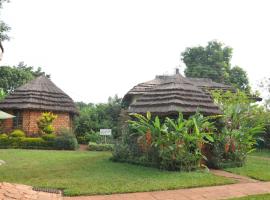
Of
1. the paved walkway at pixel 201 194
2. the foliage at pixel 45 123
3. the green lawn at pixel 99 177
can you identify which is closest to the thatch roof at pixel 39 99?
the foliage at pixel 45 123

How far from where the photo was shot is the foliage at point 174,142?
36.0ft

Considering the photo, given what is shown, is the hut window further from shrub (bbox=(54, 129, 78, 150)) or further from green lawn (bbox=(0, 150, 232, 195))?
green lawn (bbox=(0, 150, 232, 195))

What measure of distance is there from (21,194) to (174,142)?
563 cm

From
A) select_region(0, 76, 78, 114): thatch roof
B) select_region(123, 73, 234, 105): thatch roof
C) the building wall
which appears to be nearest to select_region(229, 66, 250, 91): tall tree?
select_region(123, 73, 234, 105): thatch roof

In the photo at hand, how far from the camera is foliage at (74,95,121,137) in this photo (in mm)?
28158

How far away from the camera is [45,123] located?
2262 cm

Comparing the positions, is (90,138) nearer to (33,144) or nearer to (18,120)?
(18,120)

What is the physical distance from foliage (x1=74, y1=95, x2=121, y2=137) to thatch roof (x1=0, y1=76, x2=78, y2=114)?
351cm

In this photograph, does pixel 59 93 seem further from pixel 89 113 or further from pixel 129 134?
pixel 129 134

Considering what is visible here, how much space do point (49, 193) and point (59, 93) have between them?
18353 mm

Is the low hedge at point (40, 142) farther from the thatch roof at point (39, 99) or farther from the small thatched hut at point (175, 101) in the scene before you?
the small thatched hut at point (175, 101)

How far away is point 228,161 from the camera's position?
41.0ft

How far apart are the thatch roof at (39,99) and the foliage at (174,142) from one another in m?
12.5

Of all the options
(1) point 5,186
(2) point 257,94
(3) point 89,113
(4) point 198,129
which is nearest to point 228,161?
(4) point 198,129
